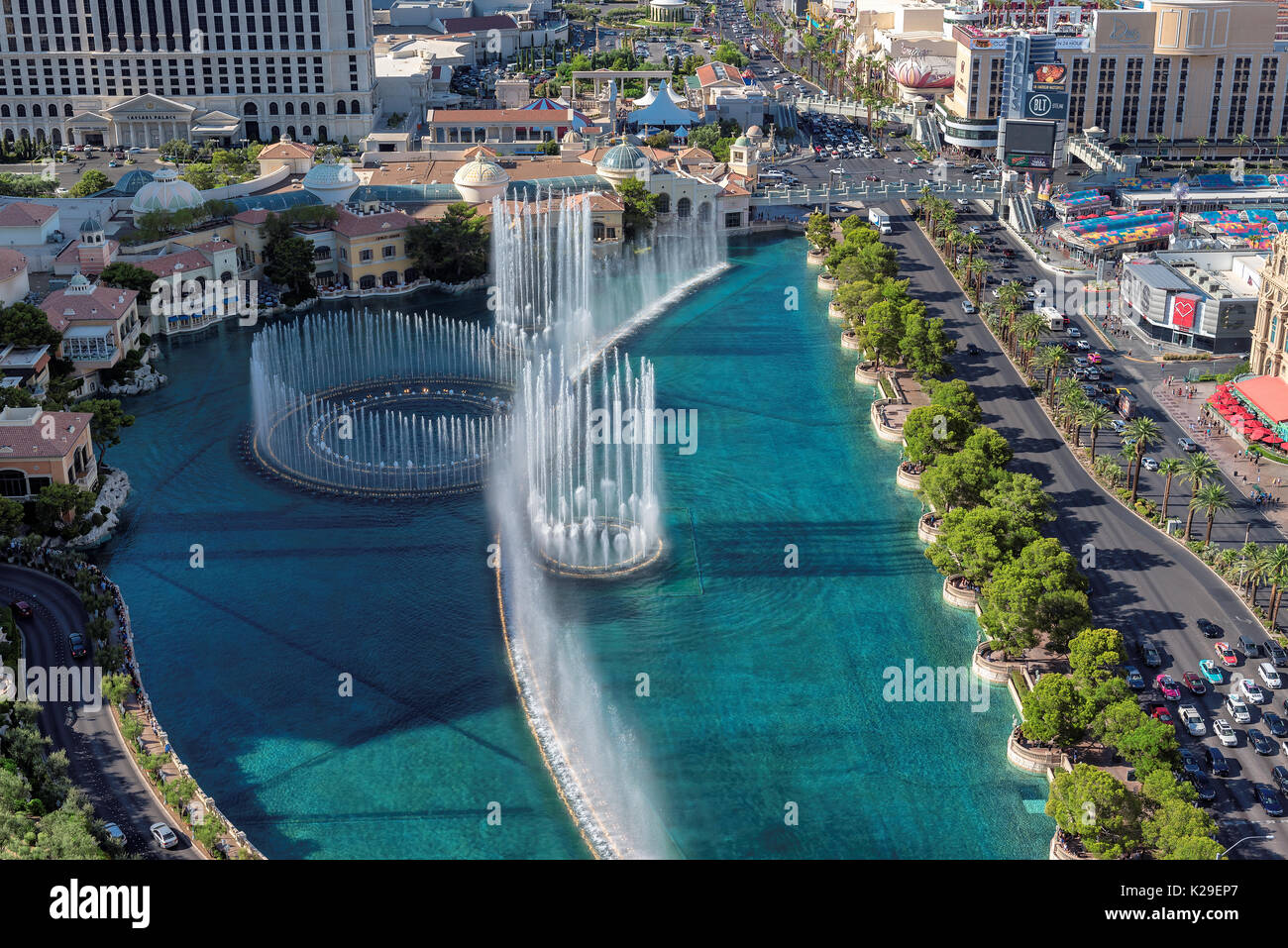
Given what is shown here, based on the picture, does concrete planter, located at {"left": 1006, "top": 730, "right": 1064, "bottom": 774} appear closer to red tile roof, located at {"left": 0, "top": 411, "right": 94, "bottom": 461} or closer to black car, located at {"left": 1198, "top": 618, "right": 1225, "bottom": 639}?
black car, located at {"left": 1198, "top": 618, "right": 1225, "bottom": 639}

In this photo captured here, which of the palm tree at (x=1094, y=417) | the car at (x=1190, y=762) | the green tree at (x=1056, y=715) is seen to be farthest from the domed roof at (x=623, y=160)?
the car at (x=1190, y=762)

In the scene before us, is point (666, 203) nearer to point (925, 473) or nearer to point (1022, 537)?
point (925, 473)

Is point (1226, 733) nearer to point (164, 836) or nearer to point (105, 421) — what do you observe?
point (164, 836)

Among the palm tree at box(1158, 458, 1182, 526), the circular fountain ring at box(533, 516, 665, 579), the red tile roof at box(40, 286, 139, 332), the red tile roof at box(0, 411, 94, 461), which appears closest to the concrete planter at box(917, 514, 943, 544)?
the palm tree at box(1158, 458, 1182, 526)

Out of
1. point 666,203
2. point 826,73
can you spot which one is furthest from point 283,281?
point 826,73

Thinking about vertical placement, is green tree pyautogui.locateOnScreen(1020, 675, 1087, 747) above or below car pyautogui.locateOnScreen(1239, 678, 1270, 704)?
above

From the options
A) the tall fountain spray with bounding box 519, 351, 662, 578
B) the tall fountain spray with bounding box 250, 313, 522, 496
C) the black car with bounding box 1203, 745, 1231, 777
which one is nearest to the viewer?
the black car with bounding box 1203, 745, 1231, 777

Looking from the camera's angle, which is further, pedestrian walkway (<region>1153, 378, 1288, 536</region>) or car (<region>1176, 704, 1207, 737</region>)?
pedestrian walkway (<region>1153, 378, 1288, 536</region>)

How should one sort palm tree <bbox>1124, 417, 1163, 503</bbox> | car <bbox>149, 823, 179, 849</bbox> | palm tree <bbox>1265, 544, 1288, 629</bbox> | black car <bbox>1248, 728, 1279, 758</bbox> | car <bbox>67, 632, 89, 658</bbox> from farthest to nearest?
palm tree <bbox>1124, 417, 1163, 503</bbox>, palm tree <bbox>1265, 544, 1288, 629</bbox>, car <bbox>67, 632, 89, 658</bbox>, black car <bbox>1248, 728, 1279, 758</bbox>, car <bbox>149, 823, 179, 849</bbox>
